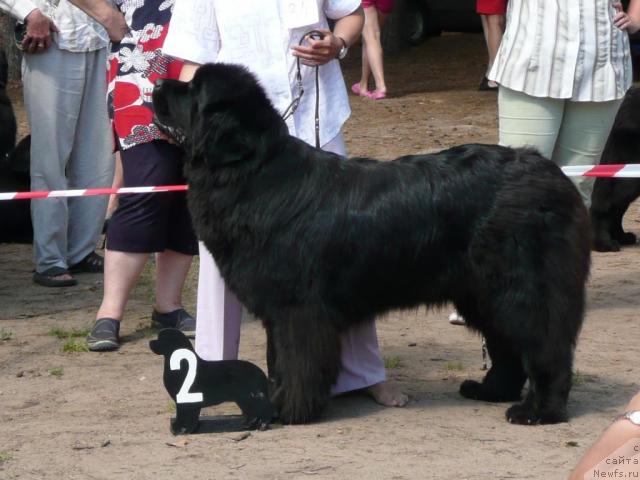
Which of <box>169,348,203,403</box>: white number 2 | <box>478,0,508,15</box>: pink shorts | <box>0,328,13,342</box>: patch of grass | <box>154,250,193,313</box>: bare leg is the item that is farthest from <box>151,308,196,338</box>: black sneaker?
<box>478,0,508,15</box>: pink shorts

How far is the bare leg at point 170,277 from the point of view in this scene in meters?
6.03

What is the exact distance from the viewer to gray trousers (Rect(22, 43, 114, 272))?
6.95 metres

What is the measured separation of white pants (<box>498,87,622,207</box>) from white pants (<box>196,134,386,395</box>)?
52.0 inches

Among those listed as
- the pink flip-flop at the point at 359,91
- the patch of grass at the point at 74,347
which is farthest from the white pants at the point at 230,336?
the pink flip-flop at the point at 359,91

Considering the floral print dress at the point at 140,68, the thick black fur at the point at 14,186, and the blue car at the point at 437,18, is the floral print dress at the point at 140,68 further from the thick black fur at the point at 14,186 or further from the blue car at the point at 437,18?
the blue car at the point at 437,18

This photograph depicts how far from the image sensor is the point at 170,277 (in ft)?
20.0

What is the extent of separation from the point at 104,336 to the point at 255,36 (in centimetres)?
192

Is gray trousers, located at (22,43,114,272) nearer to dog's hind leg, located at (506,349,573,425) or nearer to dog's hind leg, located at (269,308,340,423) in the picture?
dog's hind leg, located at (269,308,340,423)

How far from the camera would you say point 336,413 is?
481cm

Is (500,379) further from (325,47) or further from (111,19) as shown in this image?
(111,19)

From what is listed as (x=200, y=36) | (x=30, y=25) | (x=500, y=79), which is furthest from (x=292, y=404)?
(x=30, y=25)

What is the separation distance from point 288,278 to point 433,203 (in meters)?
0.60

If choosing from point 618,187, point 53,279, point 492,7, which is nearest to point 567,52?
point 618,187

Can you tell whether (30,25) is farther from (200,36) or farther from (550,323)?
(550,323)
